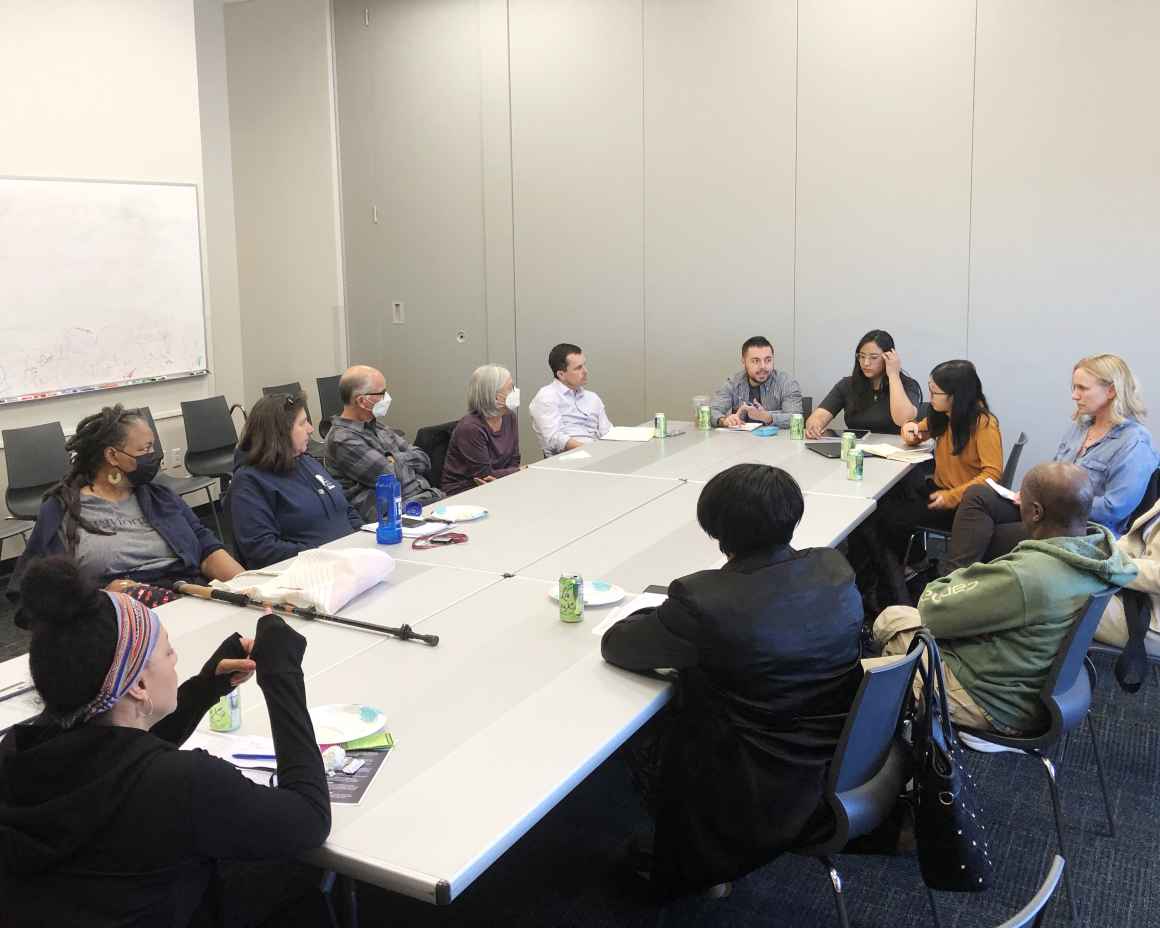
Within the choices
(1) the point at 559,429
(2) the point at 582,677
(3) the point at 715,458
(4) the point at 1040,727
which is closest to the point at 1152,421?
(3) the point at 715,458

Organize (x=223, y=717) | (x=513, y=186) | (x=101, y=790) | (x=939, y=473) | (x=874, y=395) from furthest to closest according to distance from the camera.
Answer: (x=513, y=186) < (x=874, y=395) < (x=939, y=473) < (x=223, y=717) < (x=101, y=790)

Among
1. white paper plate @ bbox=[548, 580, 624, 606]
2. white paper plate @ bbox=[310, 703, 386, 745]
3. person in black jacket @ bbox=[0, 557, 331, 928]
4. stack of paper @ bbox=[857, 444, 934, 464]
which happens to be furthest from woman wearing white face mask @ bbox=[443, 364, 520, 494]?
person in black jacket @ bbox=[0, 557, 331, 928]

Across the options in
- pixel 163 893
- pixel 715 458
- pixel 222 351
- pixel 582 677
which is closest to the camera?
pixel 163 893

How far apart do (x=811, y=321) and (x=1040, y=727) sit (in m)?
4.09

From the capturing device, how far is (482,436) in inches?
207

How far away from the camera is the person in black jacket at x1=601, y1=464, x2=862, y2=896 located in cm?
223

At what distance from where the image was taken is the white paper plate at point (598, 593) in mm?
2895

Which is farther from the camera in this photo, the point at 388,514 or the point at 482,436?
the point at 482,436

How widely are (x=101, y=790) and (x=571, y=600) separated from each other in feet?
4.63

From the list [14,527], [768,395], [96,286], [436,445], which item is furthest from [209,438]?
[768,395]

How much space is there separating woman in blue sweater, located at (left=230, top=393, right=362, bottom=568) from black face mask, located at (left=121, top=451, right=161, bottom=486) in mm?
298

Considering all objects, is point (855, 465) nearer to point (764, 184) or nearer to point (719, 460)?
point (719, 460)

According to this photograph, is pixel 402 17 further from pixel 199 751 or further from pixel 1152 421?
pixel 199 751

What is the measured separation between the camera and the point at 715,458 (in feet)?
16.5
